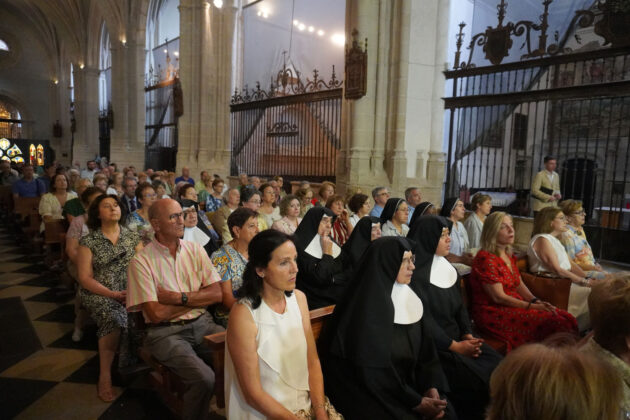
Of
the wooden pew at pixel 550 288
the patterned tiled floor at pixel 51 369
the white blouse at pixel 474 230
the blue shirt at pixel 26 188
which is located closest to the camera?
the patterned tiled floor at pixel 51 369

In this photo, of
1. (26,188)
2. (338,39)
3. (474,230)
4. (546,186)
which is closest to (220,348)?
(474,230)

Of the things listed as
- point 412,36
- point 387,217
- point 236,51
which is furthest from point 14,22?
point 387,217

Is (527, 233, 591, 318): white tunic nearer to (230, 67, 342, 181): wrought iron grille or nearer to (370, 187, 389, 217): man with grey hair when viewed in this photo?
(370, 187, 389, 217): man with grey hair

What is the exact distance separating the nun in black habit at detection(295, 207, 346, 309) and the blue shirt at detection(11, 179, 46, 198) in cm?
717

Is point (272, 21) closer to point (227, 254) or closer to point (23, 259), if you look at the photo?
point (23, 259)

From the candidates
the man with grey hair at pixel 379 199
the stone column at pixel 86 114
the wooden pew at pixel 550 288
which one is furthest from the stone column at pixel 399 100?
→ the stone column at pixel 86 114

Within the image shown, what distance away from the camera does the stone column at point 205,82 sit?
12867mm

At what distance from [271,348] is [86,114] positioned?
25578 millimetres

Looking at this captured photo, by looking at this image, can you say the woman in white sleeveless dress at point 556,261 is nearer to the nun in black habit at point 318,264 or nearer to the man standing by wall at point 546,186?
the nun in black habit at point 318,264

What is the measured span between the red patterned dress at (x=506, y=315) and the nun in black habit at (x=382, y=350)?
1.22 metres

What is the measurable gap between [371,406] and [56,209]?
241 inches

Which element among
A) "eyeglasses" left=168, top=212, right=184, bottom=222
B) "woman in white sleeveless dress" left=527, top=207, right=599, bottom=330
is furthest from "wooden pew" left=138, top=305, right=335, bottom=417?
"woman in white sleeveless dress" left=527, top=207, right=599, bottom=330

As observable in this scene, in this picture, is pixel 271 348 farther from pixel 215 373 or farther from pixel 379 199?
pixel 379 199

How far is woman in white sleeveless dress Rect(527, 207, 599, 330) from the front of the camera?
402cm
